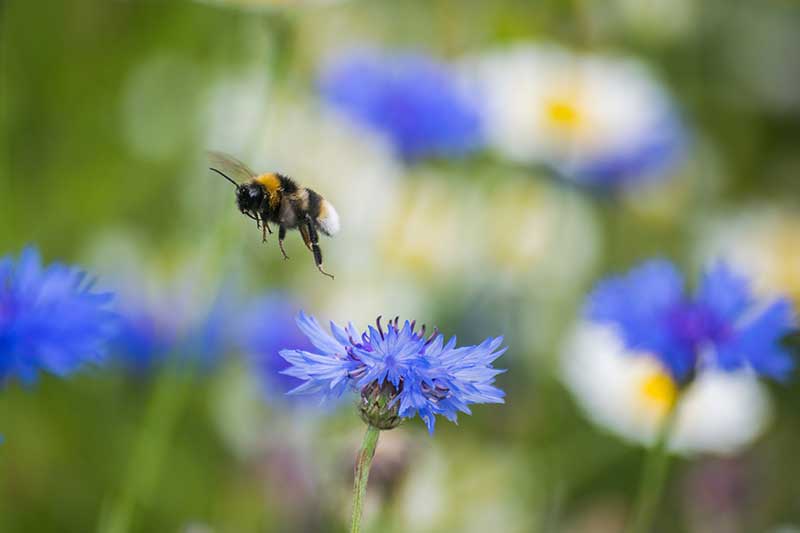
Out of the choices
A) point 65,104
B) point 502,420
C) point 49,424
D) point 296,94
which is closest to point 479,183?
point 296,94

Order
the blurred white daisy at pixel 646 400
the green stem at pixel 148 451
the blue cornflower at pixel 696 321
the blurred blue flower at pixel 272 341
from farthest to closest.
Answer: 1. the blurred white daisy at pixel 646 400
2. the blurred blue flower at pixel 272 341
3. the green stem at pixel 148 451
4. the blue cornflower at pixel 696 321

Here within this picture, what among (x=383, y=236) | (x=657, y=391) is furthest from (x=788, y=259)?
(x=383, y=236)

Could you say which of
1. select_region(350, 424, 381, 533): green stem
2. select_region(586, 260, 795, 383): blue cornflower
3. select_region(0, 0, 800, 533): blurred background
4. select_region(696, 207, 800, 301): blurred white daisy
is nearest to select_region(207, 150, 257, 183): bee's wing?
select_region(0, 0, 800, 533): blurred background

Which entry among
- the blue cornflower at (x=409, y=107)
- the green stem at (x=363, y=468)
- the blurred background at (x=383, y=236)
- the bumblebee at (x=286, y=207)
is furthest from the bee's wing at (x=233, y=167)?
the blue cornflower at (x=409, y=107)

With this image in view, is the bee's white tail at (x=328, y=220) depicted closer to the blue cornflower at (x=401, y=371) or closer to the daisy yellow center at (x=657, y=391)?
the blue cornflower at (x=401, y=371)

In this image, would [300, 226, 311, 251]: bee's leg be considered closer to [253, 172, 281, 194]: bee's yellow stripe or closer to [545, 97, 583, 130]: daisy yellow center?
[253, 172, 281, 194]: bee's yellow stripe
